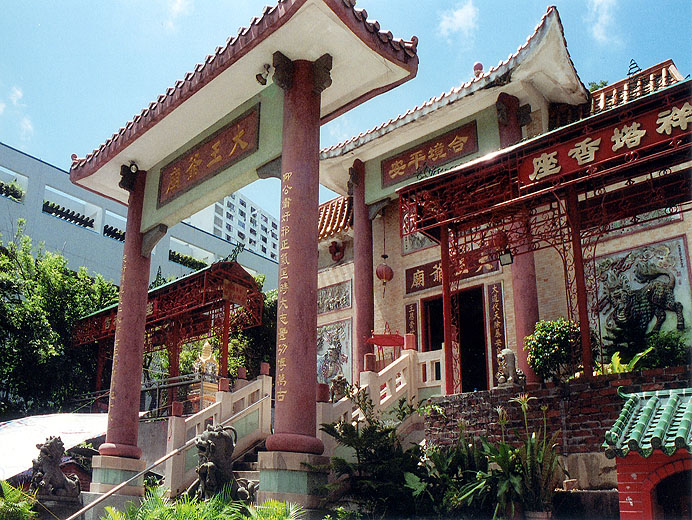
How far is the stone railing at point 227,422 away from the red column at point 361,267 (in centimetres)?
260

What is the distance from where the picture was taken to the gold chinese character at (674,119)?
313 inches

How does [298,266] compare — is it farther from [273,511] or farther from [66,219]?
[66,219]

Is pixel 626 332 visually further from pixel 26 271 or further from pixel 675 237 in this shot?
pixel 26 271

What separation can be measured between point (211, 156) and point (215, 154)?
112mm

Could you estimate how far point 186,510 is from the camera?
7.37 meters

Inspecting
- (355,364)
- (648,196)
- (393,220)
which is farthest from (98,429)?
(648,196)

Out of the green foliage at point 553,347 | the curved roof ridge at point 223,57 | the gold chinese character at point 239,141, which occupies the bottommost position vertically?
the green foliage at point 553,347

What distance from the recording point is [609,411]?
7551mm

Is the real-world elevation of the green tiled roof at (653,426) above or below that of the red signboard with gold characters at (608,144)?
below

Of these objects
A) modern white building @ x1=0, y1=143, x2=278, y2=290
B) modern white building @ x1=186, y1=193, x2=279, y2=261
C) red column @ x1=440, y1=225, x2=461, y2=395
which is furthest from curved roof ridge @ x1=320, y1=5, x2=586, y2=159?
modern white building @ x1=186, y1=193, x2=279, y2=261

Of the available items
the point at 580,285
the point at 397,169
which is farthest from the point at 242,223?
the point at 580,285

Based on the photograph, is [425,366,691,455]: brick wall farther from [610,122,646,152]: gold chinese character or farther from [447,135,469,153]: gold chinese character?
[447,135,469,153]: gold chinese character

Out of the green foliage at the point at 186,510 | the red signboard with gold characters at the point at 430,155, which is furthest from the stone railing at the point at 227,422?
the red signboard with gold characters at the point at 430,155

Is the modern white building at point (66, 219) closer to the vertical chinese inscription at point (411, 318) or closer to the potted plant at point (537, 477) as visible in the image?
the vertical chinese inscription at point (411, 318)
